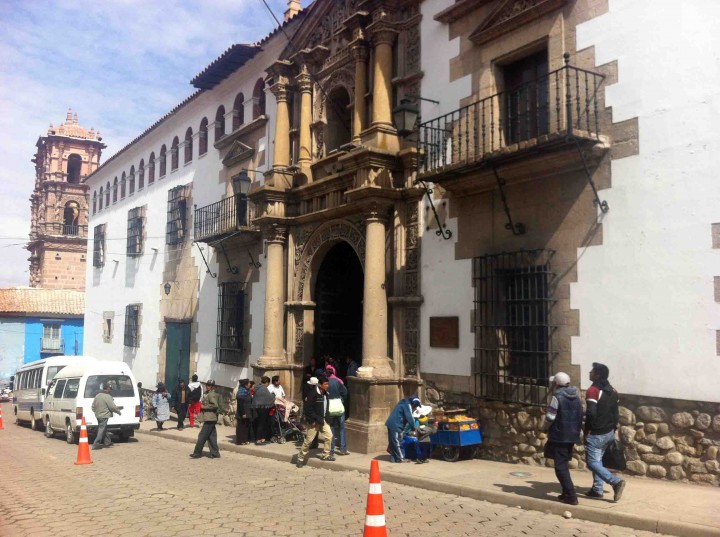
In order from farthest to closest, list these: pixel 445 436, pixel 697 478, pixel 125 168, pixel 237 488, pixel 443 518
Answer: pixel 125 168 → pixel 445 436 → pixel 237 488 → pixel 697 478 → pixel 443 518

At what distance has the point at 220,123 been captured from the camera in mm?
20938

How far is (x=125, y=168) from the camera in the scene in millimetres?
29016

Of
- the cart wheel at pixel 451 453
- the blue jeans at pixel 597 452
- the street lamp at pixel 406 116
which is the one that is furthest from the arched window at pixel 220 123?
the blue jeans at pixel 597 452

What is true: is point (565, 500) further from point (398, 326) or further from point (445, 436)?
point (398, 326)

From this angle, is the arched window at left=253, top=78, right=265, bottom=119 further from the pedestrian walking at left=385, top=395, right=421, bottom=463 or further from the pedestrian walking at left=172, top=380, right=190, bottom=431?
the pedestrian walking at left=385, top=395, right=421, bottom=463

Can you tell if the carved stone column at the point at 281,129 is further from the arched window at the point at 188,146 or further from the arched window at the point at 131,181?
the arched window at the point at 131,181

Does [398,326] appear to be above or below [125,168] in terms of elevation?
below

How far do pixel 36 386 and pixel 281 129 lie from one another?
1235 centimetres

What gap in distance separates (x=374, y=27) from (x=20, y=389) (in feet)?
59.7

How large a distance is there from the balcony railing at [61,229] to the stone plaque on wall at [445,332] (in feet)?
140

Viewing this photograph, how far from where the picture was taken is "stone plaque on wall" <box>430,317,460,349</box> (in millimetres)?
11336

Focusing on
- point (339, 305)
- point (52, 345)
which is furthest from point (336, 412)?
point (52, 345)

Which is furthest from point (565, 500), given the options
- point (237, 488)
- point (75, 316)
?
point (75, 316)

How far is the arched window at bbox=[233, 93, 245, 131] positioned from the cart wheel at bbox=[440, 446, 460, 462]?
41.1 ft
